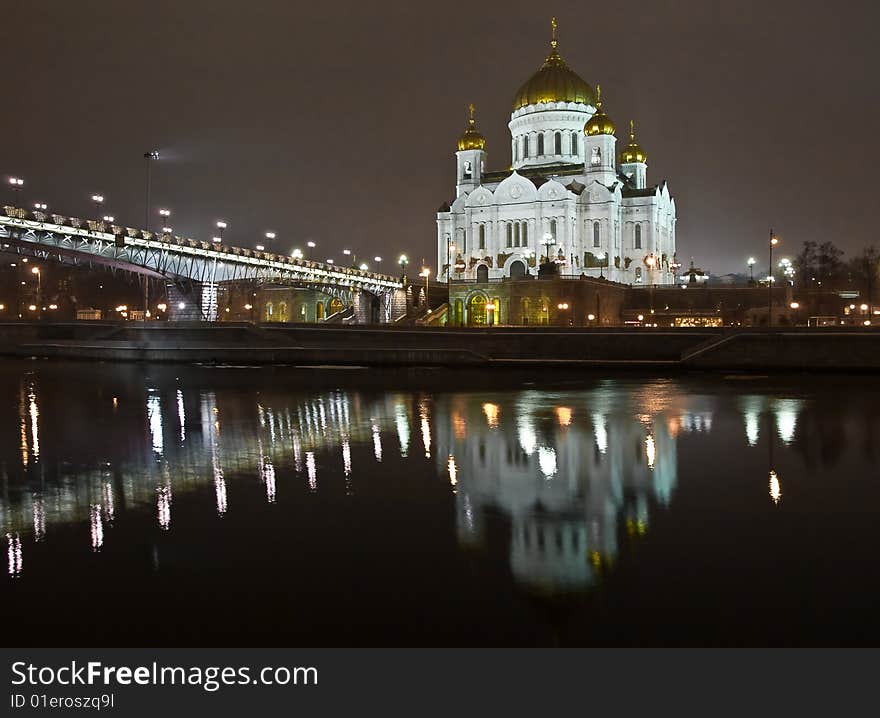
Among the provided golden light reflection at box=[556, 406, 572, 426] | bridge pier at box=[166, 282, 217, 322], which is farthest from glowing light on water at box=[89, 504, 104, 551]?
bridge pier at box=[166, 282, 217, 322]

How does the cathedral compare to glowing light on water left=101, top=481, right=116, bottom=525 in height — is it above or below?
above

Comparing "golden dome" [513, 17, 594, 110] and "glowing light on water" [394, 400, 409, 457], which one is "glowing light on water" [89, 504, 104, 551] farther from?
"golden dome" [513, 17, 594, 110]

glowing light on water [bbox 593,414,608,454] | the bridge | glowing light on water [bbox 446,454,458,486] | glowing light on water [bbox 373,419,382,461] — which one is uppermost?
the bridge

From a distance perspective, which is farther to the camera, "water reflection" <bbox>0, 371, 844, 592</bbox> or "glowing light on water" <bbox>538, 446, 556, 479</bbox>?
"glowing light on water" <bbox>538, 446, 556, 479</bbox>

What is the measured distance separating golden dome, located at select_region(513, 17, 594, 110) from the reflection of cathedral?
2692 inches

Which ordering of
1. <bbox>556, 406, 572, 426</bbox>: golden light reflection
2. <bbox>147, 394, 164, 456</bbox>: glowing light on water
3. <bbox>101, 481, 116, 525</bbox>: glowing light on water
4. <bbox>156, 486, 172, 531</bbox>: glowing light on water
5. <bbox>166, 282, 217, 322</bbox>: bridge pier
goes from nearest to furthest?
<bbox>156, 486, 172, 531</bbox>: glowing light on water, <bbox>101, 481, 116, 525</bbox>: glowing light on water, <bbox>147, 394, 164, 456</bbox>: glowing light on water, <bbox>556, 406, 572, 426</bbox>: golden light reflection, <bbox>166, 282, 217, 322</bbox>: bridge pier

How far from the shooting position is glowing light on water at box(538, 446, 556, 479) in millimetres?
14391

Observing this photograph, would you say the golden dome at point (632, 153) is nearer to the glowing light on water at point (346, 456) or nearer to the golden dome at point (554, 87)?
the golden dome at point (554, 87)

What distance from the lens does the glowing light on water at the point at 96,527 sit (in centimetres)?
998

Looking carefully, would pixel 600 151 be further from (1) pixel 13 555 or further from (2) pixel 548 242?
(1) pixel 13 555
